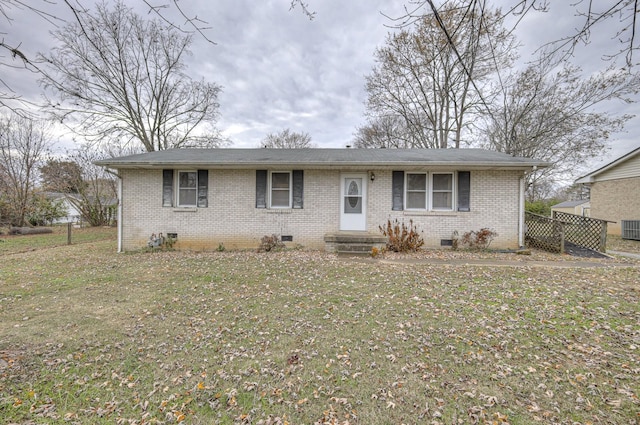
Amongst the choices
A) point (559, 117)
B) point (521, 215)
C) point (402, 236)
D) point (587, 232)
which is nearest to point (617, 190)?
point (559, 117)

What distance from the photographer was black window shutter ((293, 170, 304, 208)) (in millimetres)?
8750

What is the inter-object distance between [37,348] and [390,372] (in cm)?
400

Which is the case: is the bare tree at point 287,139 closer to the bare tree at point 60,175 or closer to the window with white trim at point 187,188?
the bare tree at point 60,175

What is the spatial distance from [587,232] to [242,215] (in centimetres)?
1140

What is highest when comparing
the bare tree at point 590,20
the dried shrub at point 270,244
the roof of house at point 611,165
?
the roof of house at point 611,165

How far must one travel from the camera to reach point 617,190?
12852mm

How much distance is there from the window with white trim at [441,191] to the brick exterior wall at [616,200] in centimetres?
942

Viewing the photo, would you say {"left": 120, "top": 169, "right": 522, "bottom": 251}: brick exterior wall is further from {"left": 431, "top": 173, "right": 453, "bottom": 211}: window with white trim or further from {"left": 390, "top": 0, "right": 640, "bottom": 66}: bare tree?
{"left": 390, "top": 0, "right": 640, "bottom": 66}: bare tree

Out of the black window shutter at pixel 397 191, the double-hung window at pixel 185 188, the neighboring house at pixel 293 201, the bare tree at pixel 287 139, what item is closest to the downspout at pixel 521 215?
the neighboring house at pixel 293 201

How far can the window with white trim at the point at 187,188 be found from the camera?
8.91 metres

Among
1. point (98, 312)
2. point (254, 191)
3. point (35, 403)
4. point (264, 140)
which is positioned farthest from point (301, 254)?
point (264, 140)

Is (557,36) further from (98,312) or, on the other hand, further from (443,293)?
(98,312)

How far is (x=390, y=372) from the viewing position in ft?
8.52

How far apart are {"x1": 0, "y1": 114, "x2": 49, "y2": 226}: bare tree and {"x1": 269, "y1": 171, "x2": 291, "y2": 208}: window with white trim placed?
1638 centimetres
